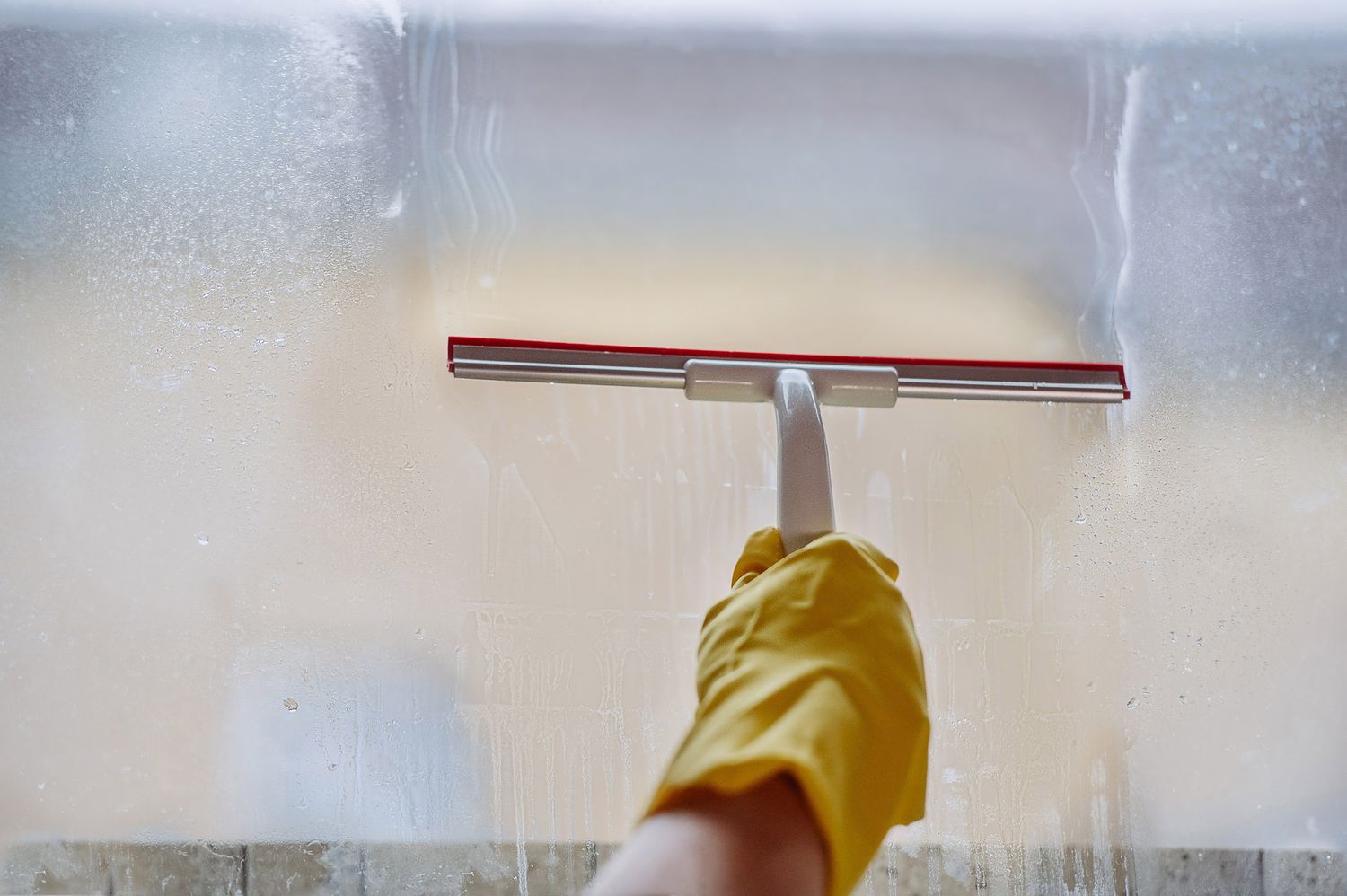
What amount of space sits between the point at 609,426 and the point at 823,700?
0.35 m

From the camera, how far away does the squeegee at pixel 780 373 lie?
0.63 meters

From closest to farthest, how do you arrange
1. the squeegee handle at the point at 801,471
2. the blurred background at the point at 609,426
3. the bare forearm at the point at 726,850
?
the bare forearm at the point at 726,850 → the squeegee handle at the point at 801,471 → the blurred background at the point at 609,426

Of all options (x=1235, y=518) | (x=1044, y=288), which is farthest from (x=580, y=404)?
(x=1235, y=518)

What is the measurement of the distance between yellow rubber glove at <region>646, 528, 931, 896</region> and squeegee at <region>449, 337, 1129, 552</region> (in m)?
0.15

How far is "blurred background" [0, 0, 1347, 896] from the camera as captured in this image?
26.4 inches

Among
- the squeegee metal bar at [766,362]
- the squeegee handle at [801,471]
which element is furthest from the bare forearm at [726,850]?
the squeegee metal bar at [766,362]

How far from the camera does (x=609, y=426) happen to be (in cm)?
72

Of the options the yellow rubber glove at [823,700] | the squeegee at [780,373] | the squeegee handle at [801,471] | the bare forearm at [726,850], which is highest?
the squeegee at [780,373]

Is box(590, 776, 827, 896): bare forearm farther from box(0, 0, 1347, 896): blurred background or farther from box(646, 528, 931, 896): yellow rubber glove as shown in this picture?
box(0, 0, 1347, 896): blurred background

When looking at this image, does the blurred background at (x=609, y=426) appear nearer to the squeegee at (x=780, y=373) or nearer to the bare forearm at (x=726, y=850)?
the squeegee at (x=780, y=373)

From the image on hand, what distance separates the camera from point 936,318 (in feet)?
2.48

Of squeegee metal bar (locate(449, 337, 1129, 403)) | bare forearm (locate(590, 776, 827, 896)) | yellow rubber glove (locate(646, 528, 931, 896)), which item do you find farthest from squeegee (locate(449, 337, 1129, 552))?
bare forearm (locate(590, 776, 827, 896))

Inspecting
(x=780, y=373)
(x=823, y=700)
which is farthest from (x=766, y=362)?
(x=823, y=700)

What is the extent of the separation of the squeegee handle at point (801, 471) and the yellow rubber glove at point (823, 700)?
1.5 inches
